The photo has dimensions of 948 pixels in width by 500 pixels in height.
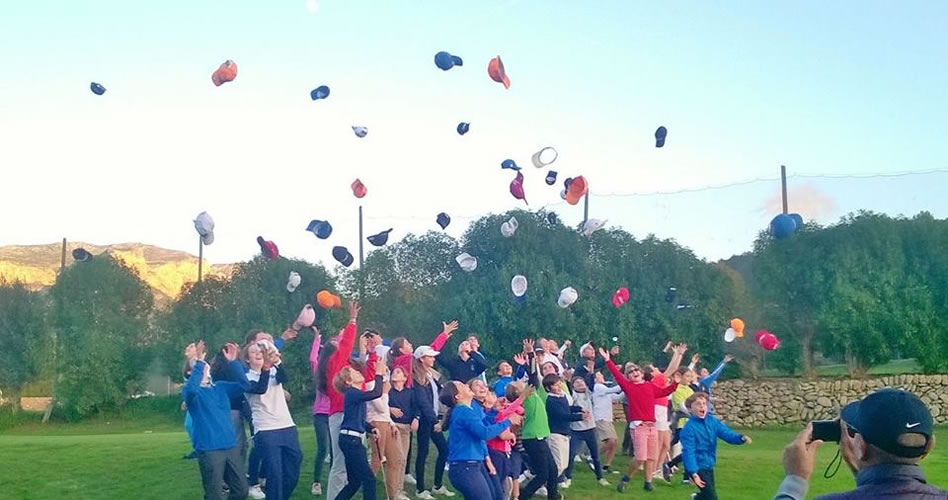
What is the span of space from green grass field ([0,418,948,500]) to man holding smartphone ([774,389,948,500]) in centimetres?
963

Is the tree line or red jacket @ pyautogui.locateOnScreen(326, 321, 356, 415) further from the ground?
the tree line

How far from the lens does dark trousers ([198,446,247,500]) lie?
9594mm

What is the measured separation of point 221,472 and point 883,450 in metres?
7.73

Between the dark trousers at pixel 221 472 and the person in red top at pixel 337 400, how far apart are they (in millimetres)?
1165

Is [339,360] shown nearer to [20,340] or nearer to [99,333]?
[99,333]

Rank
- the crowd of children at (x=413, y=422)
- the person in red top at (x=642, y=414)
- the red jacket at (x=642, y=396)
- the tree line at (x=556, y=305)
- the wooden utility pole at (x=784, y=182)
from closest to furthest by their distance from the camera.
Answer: the crowd of children at (x=413, y=422) → the person in red top at (x=642, y=414) → the red jacket at (x=642, y=396) → the tree line at (x=556, y=305) → the wooden utility pole at (x=784, y=182)

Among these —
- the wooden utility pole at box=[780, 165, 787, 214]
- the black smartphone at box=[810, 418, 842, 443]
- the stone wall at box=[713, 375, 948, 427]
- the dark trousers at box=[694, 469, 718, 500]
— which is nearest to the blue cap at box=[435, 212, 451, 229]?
the dark trousers at box=[694, 469, 718, 500]

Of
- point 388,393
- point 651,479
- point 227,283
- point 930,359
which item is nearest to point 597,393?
point 651,479

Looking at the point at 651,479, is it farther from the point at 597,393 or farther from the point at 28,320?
the point at 28,320

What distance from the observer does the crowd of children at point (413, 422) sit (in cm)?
983

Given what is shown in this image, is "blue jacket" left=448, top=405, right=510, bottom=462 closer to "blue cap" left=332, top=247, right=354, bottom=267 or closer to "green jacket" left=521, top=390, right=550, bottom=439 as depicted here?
"green jacket" left=521, top=390, right=550, bottom=439

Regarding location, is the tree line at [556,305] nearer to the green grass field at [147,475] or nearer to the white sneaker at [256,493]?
the green grass field at [147,475]

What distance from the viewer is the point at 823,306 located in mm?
33812

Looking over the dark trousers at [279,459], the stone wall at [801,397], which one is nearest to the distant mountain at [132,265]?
the stone wall at [801,397]
